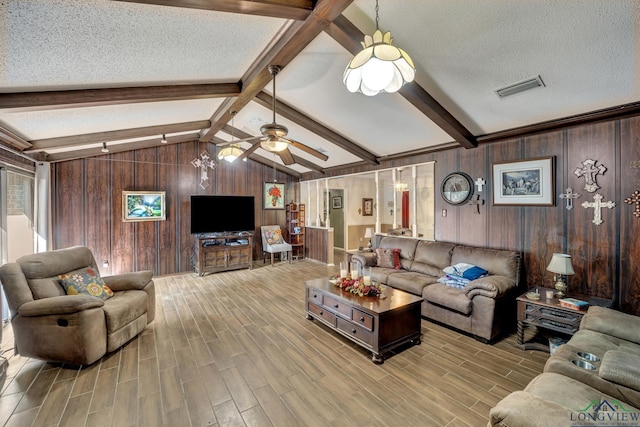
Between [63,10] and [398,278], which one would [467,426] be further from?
[63,10]

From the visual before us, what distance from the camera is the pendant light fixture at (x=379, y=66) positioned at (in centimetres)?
156

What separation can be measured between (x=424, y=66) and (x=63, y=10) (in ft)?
9.56

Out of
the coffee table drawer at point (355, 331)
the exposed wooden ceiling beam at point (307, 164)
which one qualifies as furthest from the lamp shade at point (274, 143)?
the exposed wooden ceiling beam at point (307, 164)

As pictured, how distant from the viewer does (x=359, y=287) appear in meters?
3.11

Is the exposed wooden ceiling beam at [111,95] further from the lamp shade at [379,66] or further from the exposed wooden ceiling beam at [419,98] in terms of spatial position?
the lamp shade at [379,66]

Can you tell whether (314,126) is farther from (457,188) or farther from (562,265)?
(562,265)

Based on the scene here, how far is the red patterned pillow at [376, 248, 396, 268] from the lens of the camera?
4.65m

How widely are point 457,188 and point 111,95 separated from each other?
4784 millimetres

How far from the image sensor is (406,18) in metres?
2.23

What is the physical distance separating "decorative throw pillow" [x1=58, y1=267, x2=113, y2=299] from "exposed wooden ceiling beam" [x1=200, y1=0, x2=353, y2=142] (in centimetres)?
288

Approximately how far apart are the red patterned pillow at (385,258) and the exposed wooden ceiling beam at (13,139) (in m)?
5.27

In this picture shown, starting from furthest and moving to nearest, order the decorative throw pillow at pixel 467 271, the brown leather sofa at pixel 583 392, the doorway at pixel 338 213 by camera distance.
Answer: the doorway at pixel 338 213 < the decorative throw pillow at pixel 467 271 < the brown leather sofa at pixel 583 392

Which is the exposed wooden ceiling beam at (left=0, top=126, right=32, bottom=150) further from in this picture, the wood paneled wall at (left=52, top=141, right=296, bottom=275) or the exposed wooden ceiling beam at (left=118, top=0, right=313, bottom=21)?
the exposed wooden ceiling beam at (left=118, top=0, right=313, bottom=21)

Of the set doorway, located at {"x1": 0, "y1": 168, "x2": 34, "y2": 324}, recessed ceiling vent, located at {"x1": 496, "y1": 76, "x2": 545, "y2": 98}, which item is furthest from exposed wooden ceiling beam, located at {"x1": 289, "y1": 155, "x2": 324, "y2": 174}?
doorway, located at {"x1": 0, "y1": 168, "x2": 34, "y2": 324}
